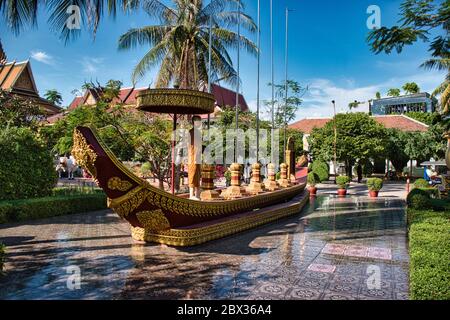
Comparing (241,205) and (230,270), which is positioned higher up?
(241,205)

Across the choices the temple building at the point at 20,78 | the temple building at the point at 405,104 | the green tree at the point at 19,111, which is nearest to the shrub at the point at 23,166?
the green tree at the point at 19,111

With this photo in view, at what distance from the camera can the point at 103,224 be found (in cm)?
916

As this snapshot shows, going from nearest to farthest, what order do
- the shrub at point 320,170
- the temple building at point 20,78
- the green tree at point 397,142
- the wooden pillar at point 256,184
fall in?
1. the wooden pillar at point 256,184
2. the temple building at point 20,78
3. the shrub at point 320,170
4. the green tree at point 397,142

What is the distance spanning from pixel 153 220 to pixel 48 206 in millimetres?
5090

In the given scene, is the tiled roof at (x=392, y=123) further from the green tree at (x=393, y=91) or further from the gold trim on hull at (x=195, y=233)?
the gold trim on hull at (x=195, y=233)

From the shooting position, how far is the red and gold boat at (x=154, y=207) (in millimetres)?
5449

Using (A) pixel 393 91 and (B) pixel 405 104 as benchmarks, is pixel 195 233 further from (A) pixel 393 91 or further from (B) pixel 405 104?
(A) pixel 393 91

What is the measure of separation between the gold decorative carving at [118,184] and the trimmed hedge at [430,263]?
4.29 meters

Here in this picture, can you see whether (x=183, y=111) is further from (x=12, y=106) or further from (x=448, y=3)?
(x=12, y=106)

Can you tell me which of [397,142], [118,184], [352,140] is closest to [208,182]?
[118,184]

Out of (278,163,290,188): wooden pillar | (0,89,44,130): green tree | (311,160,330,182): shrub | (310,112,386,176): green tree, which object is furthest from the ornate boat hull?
(310,112,386,176): green tree

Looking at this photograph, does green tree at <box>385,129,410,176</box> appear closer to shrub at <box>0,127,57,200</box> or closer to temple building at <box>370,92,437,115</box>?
temple building at <box>370,92,437,115</box>
